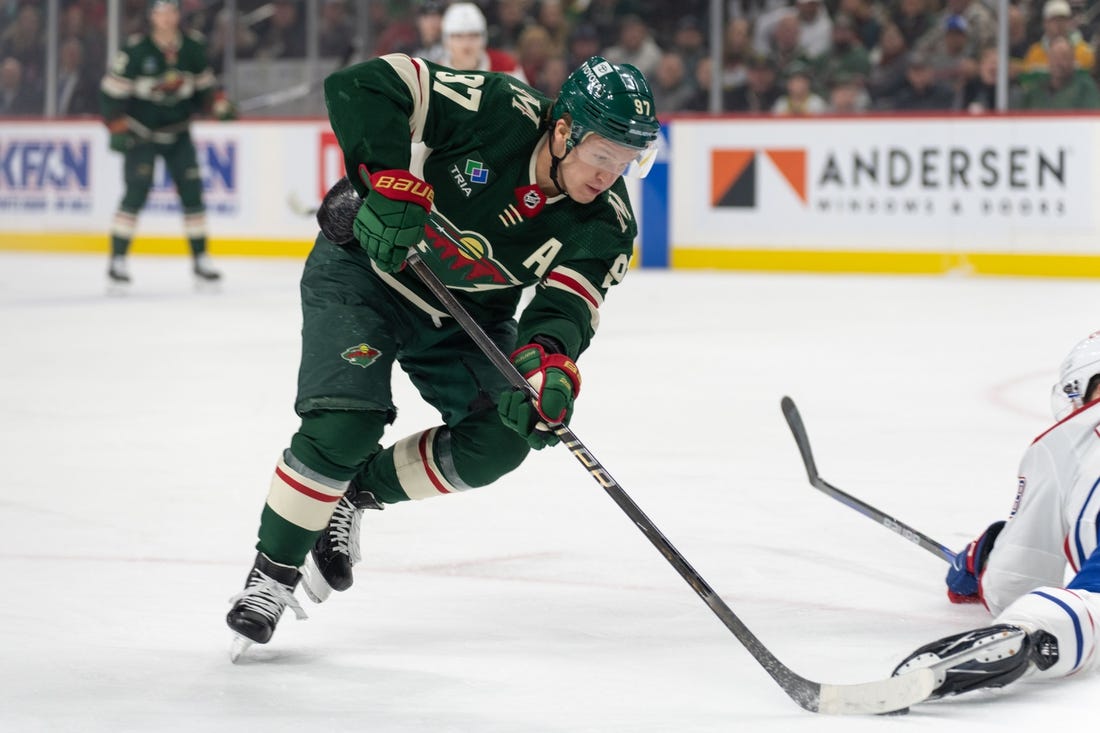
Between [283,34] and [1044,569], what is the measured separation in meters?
9.44

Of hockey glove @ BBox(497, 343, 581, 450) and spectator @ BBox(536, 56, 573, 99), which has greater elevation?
hockey glove @ BBox(497, 343, 581, 450)

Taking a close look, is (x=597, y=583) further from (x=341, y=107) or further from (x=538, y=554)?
(x=341, y=107)

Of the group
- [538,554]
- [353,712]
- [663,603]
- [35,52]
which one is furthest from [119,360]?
[35,52]

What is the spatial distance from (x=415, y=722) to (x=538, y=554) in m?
1.08

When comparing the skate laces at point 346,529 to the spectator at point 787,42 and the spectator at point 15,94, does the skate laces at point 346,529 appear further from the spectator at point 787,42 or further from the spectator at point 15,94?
the spectator at point 15,94

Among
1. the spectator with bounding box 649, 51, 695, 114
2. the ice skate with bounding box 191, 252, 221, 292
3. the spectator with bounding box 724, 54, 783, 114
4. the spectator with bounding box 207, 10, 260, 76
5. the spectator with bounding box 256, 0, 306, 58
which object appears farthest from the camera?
the spectator with bounding box 207, 10, 260, 76

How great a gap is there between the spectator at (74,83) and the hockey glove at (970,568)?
33.2ft

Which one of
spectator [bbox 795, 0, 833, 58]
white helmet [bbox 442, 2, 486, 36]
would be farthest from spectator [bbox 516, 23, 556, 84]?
white helmet [bbox 442, 2, 486, 36]

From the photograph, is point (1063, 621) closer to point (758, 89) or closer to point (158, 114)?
point (158, 114)

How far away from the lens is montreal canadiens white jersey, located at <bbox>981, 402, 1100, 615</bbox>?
2.65 m

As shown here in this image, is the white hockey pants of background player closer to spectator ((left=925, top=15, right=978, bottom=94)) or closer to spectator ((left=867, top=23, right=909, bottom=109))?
spectator ((left=925, top=15, right=978, bottom=94))

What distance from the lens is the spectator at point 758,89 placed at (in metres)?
10.5

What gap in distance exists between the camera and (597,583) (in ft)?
10.5

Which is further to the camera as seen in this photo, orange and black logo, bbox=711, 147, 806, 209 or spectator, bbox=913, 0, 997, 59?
orange and black logo, bbox=711, 147, 806, 209
